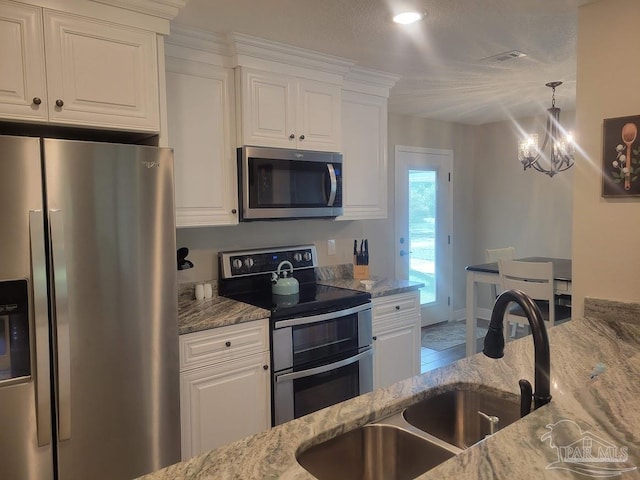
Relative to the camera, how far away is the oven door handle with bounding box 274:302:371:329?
2602mm

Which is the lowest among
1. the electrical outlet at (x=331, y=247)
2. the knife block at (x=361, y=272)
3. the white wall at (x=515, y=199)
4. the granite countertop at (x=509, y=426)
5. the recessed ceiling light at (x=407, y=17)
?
the granite countertop at (x=509, y=426)

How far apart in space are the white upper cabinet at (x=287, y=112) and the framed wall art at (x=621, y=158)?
1.56 meters

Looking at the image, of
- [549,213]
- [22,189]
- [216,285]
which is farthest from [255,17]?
[549,213]

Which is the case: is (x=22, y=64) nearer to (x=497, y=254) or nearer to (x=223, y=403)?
(x=223, y=403)

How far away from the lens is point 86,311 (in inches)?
75.2

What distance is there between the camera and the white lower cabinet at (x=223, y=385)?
2.34 m

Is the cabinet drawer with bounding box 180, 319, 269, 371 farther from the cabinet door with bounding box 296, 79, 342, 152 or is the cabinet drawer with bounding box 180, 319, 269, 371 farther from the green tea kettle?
the cabinet door with bounding box 296, 79, 342, 152

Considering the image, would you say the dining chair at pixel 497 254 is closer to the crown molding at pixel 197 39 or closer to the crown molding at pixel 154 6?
the crown molding at pixel 197 39

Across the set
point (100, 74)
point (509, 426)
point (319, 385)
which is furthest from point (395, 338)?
point (100, 74)

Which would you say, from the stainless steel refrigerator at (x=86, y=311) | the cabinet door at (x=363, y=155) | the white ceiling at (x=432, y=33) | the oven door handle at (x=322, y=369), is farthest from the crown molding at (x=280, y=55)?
the oven door handle at (x=322, y=369)

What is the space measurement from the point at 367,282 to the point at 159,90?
6.06ft

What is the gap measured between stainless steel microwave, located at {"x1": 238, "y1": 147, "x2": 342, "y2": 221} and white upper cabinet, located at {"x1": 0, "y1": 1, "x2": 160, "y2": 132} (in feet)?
2.24

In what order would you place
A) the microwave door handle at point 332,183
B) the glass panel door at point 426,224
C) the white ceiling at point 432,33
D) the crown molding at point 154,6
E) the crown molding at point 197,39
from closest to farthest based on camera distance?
the crown molding at point 154,6 < the white ceiling at point 432,33 < the crown molding at point 197,39 < the microwave door handle at point 332,183 < the glass panel door at point 426,224

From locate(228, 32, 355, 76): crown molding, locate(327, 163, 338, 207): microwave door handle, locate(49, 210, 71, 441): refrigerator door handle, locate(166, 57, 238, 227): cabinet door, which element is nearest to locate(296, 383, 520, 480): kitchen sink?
locate(49, 210, 71, 441): refrigerator door handle
